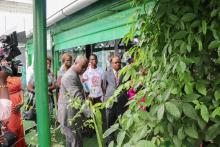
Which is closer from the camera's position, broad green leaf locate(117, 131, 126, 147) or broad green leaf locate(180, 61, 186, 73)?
broad green leaf locate(180, 61, 186, 73)

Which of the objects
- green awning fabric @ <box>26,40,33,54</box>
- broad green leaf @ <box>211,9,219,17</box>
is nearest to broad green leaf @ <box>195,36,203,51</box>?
broad green leaf @ <box>211,9,219,17</box>

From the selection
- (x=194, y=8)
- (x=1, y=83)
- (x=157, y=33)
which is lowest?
(x=1, y=83)

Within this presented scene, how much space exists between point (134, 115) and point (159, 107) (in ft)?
0.54

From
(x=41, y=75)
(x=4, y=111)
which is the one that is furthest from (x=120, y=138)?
(x=4, y=111)

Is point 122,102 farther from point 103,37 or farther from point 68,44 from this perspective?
point 68,44

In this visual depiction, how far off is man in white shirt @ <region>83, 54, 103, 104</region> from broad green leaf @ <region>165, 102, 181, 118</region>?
4479 mm

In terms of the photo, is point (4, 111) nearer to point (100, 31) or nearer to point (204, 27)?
point (100, 31)

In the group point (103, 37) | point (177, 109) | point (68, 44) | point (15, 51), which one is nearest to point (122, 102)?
point (103, 37)

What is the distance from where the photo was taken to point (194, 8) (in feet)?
4.73

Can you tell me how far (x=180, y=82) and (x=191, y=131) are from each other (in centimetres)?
20

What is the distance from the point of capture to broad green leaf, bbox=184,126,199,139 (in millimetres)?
1321

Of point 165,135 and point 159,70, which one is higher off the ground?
point 159,70

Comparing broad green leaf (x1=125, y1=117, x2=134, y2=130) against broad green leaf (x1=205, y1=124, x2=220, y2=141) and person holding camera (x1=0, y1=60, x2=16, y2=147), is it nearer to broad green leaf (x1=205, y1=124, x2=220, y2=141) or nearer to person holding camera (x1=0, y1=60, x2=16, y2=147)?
broad green leaf (x1=205, y1=124, x2=220, y2=141)

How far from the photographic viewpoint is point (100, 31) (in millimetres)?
4973
